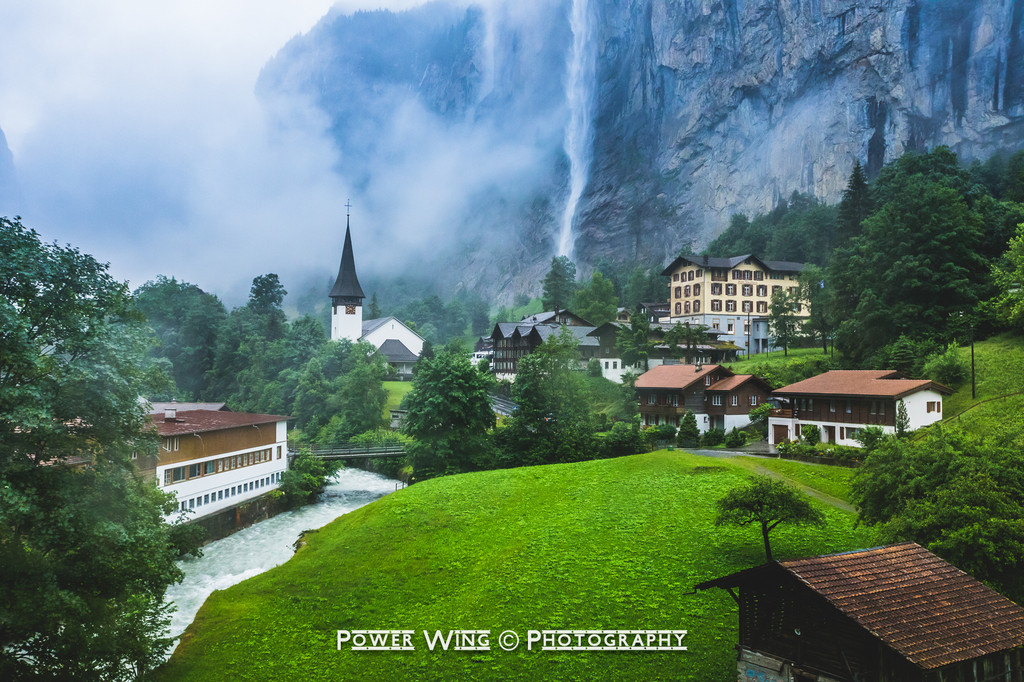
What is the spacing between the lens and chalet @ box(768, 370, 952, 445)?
35.7 m

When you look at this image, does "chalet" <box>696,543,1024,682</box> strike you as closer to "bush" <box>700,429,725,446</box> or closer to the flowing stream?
the flowing stream

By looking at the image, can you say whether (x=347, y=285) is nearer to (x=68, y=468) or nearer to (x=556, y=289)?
(x=556, y=289)

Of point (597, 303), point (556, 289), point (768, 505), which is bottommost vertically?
point (768, 505)

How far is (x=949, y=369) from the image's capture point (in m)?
40.2

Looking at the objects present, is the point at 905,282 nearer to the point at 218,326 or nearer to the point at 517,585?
the point at 517,585

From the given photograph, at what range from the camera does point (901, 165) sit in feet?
218

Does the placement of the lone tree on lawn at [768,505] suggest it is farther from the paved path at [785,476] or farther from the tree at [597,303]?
the tree at [597,303]

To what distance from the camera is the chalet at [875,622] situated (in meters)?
12.6

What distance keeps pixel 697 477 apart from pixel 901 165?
51.3m

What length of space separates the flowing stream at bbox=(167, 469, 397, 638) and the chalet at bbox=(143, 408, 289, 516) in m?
2.89

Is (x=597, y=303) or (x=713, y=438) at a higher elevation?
(x=597, y=303)

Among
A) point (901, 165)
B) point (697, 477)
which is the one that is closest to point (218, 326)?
point (697, 477)

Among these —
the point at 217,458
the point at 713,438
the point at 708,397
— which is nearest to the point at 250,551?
the point at 217,458

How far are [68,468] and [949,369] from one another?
44960 millimetres
